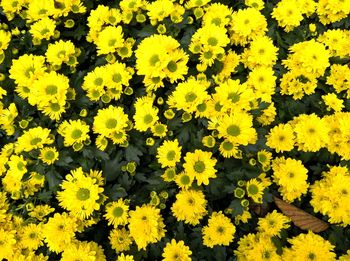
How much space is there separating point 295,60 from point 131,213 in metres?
1.70

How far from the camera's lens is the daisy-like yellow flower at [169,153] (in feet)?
8.08

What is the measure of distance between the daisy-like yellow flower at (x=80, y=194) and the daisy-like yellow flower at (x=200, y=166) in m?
0.60

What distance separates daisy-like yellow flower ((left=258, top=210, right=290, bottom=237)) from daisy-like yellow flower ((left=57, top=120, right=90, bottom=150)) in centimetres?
133

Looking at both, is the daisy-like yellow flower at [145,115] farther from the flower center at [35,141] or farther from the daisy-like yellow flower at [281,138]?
the daisy-like yellow flower at [281,138]

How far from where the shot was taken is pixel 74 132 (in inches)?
101

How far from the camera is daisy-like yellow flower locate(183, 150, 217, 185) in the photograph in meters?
2.42

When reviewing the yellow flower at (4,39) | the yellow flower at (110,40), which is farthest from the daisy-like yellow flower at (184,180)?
the yellow flower at (4,39)

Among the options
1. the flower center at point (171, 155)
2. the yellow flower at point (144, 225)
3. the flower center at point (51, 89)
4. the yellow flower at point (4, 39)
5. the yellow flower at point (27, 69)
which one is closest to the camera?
the yellow flower at point (144, 225)

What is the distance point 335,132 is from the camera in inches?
103

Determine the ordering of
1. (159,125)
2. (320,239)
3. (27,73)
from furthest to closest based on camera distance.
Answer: (27,73) → (159,125) → (320,239)

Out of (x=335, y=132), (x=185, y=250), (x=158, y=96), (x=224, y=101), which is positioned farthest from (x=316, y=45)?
(x=185, y=250)

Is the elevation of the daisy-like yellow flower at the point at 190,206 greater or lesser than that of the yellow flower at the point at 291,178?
lesser

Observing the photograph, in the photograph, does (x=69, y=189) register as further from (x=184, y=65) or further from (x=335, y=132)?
Result: (x=335, y=132)

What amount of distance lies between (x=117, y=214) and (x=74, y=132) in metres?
0.64
